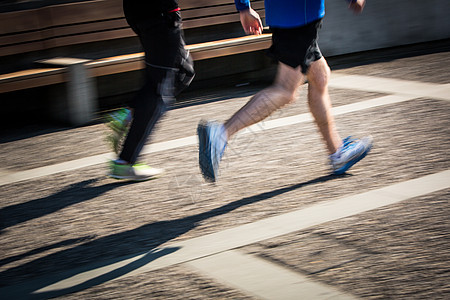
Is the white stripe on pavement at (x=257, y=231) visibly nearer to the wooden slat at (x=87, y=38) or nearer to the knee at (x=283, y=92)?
the knee at (x=283, y=92)

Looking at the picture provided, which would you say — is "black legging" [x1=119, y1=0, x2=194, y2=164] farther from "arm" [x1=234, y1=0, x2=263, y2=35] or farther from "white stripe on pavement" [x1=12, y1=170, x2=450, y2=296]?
"white stripe on pavement" [x1=12, y1=170, x2=450, y2=296]

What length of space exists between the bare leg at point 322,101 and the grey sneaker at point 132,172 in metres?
1.16

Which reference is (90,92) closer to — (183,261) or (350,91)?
(350,91)

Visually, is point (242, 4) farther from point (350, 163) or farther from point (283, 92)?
point (350, 163)

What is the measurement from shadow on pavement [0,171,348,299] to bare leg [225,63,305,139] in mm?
502

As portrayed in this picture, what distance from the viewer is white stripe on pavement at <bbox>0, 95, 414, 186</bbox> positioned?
4906mm

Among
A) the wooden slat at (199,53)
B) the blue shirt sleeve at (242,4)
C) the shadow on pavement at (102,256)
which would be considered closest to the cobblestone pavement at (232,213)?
the shadow on pavement at (102,256)

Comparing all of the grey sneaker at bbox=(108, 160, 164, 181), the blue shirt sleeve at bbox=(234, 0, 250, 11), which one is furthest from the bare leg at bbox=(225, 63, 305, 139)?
the grey sneaker at bbox=(108, 160, 164, 181)

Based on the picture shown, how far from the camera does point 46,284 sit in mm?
3023

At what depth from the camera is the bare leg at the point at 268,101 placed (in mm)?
3986

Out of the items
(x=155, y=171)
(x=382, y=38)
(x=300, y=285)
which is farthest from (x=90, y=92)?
(x=382, y=38)

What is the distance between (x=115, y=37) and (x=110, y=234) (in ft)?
12.8

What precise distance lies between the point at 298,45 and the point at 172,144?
1.74m

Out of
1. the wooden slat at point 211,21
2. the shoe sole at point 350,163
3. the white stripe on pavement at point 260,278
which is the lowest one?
the shoe sole at point 350,163
